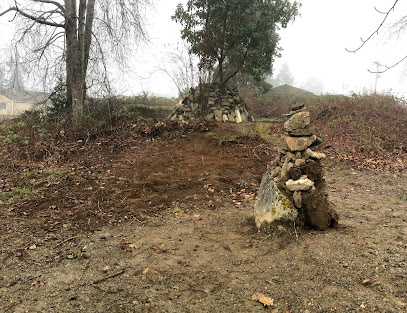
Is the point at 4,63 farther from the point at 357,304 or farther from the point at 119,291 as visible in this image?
the point at 357,304

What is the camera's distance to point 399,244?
3.04 m

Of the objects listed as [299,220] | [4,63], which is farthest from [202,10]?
[299,220]

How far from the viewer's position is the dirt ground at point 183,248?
250cm

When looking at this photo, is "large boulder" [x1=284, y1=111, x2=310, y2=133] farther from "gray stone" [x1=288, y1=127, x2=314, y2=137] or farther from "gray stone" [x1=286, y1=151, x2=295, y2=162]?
"gray stone" [x1=286, y1=151, x2=295, y2=162]

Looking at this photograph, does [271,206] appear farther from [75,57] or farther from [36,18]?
[36,18]

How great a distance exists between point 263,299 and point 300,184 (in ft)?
4.81

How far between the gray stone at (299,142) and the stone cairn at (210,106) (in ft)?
24.8

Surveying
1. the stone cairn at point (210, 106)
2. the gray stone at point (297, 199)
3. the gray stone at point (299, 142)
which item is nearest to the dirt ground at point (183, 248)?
the gray stone at point (297, 199)

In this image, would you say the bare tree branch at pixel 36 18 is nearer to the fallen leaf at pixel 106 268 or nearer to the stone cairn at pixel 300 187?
the fallen leaf at pixel 106 268

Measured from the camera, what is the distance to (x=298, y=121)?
357 centimetres

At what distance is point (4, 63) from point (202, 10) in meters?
7.20

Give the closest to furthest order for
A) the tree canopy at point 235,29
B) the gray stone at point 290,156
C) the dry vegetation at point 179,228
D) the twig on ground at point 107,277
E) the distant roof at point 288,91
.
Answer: the dry vegetation at point 179,228, the twig on ground at point 107,277, the gray stone at point 290,156, the tree canopy at point 235,29, the distant roof at point 288,91

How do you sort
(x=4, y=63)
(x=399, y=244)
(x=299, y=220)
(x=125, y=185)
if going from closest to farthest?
1. (x=399, y=244)
2. (x=299, y=220)
3. (x=125, y=185)
4. (x=4, y=63)

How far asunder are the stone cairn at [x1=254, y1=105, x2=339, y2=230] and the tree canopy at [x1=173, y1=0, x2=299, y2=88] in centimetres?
801
